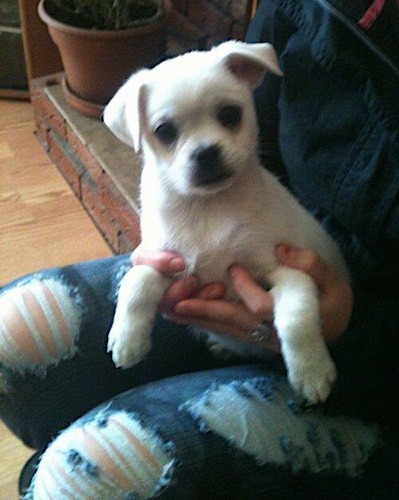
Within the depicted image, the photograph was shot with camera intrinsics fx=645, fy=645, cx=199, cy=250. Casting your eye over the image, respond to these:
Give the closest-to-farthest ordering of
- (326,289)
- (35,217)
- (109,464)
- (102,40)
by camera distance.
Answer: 1. (109,464)
2. (326,289)
3. (102,40)
4. (35,217)

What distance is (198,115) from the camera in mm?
815

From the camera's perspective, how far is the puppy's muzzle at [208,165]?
0.80m

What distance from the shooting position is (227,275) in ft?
2.91

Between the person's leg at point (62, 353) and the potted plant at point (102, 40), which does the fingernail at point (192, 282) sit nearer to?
the person's leg at point (62, 353)

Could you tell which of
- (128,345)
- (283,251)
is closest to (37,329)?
(128,345)

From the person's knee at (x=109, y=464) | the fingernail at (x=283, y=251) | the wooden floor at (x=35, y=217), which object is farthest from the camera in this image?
the wooden floor at (x=35, y=217)

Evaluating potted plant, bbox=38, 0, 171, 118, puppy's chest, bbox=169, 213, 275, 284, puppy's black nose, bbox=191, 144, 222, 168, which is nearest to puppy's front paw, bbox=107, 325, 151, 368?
puppy's chest, bbox=169, 213, 275, 284

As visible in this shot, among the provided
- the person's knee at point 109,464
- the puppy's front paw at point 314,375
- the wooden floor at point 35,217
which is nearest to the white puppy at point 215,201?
the puppy's front paw at point 314,375

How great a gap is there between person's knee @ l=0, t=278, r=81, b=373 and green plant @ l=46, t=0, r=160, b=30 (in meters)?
0.95

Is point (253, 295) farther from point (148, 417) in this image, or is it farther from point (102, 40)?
point (102, 40)

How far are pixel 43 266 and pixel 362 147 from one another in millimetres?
987

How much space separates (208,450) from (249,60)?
19.6 inches

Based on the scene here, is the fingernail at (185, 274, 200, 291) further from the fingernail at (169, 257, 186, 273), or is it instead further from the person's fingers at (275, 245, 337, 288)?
the person's fingers at (275, 245, 337, 288)

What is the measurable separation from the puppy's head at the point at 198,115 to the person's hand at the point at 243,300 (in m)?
0.12
